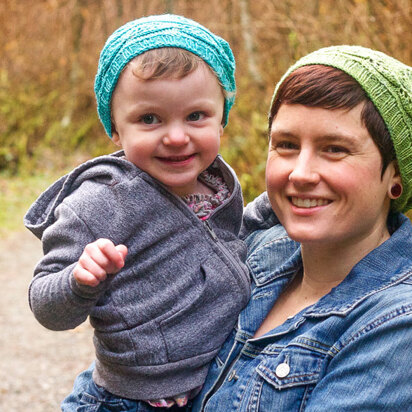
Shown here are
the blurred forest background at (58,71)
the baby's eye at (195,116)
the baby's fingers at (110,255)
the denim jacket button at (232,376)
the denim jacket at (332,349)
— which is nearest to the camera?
the denim jacket at (332,349)

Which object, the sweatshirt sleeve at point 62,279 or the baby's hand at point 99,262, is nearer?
the baby's hand at point 99,262

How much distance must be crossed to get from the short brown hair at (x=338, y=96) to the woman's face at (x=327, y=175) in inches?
0.7

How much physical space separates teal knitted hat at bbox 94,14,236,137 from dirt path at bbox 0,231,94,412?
3394 mm

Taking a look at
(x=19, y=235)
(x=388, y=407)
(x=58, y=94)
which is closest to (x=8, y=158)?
(x=58, y=94)

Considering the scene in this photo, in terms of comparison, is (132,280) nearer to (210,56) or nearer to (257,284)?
(257,284)

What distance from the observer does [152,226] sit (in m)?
1.95

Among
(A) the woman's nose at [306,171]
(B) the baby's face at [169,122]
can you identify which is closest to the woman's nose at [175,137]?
(B) the baby's face at [169,122]

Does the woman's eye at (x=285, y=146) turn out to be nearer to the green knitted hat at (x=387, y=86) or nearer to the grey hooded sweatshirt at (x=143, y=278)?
the green knitted hat at (x=387, y=86)

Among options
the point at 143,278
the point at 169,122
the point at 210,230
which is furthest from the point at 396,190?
the point at 143,278

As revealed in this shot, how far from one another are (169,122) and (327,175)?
54 centimetres

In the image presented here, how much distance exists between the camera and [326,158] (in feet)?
5.60

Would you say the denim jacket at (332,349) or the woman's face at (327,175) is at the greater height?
the woman's face at (327,175)

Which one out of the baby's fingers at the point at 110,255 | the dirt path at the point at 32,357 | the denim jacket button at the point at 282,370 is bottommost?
the dirt path at the point at 32,357

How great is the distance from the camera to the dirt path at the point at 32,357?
4.80m
